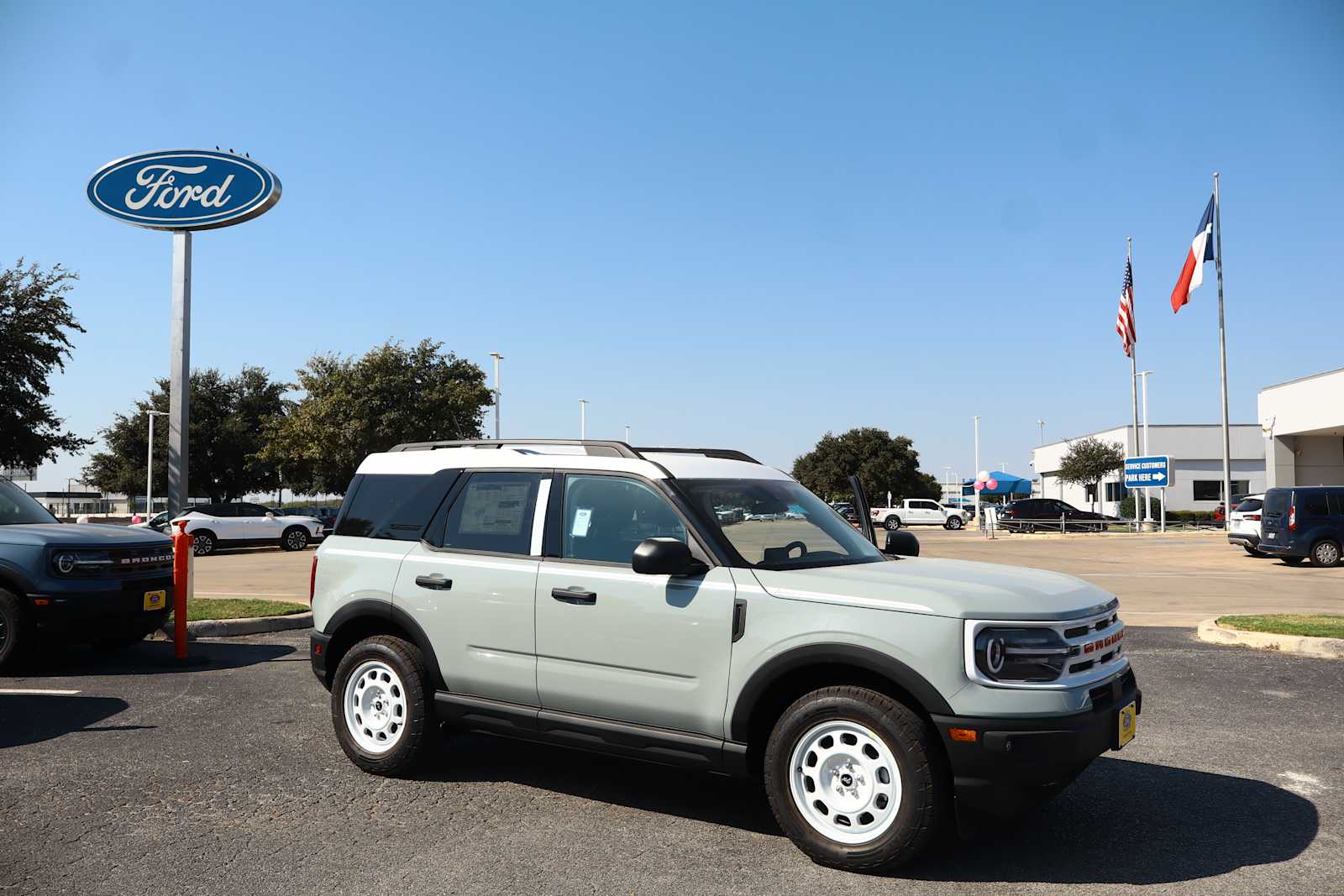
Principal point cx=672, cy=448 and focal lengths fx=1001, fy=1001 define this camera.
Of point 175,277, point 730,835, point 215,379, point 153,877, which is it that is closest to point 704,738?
point 730,835

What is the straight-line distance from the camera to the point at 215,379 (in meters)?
62.7

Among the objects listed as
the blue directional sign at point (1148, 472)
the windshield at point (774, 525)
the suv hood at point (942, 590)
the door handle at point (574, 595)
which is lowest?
the door handle at point (574, 595)

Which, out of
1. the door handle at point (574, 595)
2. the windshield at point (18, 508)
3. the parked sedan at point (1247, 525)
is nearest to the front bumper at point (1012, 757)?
the door handle at point (574, 595)

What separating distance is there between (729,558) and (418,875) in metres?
1.91

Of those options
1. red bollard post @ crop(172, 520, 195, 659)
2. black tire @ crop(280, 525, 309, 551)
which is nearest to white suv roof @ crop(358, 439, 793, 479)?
red bollard post @ crop(172, 520, 195, 659)

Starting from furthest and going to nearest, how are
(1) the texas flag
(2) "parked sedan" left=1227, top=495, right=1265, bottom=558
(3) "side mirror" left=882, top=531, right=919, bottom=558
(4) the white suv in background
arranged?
(1) the texas flag
(4) the white suv in background
(2) "parked sedan" left=1227, top=495, right=1265, bottom=558
(3) "side mirror" left=882, top=531, right=919, bottom=558

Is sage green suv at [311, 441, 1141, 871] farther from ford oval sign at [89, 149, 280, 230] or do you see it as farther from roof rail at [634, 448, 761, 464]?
ford oval sign at [89, 149, 280, 230]

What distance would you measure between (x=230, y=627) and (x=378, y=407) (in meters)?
34.3

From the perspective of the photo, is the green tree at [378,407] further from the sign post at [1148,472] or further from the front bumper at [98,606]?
the front bumper at [98,606]

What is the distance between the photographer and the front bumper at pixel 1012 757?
3.95 m

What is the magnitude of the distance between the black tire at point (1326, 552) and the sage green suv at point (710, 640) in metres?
20.9

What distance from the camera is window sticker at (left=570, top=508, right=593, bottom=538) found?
16.9ft

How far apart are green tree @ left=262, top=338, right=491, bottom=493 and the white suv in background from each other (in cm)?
1460

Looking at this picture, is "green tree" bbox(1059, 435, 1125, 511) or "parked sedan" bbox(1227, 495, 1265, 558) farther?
"green tree" bbox(1059, 435, 1125, 511)
